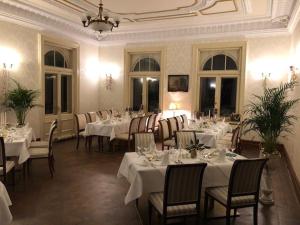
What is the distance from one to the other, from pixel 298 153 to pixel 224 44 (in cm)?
485

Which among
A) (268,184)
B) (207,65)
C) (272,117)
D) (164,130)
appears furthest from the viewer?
(207,65)

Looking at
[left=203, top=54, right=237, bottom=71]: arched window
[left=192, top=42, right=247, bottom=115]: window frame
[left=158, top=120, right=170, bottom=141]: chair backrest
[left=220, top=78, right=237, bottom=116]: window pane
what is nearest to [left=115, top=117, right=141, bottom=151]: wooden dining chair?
[left=158, top=120, right=170, bottom=141]: chair backrest

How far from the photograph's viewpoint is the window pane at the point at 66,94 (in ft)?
31.7

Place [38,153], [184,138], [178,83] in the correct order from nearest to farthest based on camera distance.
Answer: [184,138]
[38,153]
[178,83]

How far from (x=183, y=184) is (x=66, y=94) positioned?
7.66m

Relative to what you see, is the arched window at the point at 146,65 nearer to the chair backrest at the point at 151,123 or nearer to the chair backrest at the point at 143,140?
the chair backrest at the point at 151,123

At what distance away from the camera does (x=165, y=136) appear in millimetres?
7133

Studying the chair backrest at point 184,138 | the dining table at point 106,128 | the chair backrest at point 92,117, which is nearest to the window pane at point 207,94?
the dining table at point 106,128

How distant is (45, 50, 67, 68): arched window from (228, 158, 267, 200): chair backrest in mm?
7269

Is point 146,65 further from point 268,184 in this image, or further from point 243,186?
point 243,186

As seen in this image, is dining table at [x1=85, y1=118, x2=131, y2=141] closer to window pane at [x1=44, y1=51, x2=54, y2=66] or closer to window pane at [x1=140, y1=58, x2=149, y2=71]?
window pane at [x1=44, y1=51, x2=54, y2=66]

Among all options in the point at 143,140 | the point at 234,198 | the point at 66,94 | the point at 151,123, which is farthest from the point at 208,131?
the point at 66,94

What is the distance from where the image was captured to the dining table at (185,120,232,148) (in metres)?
6.31

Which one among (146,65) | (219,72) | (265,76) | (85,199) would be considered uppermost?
(146,65)
